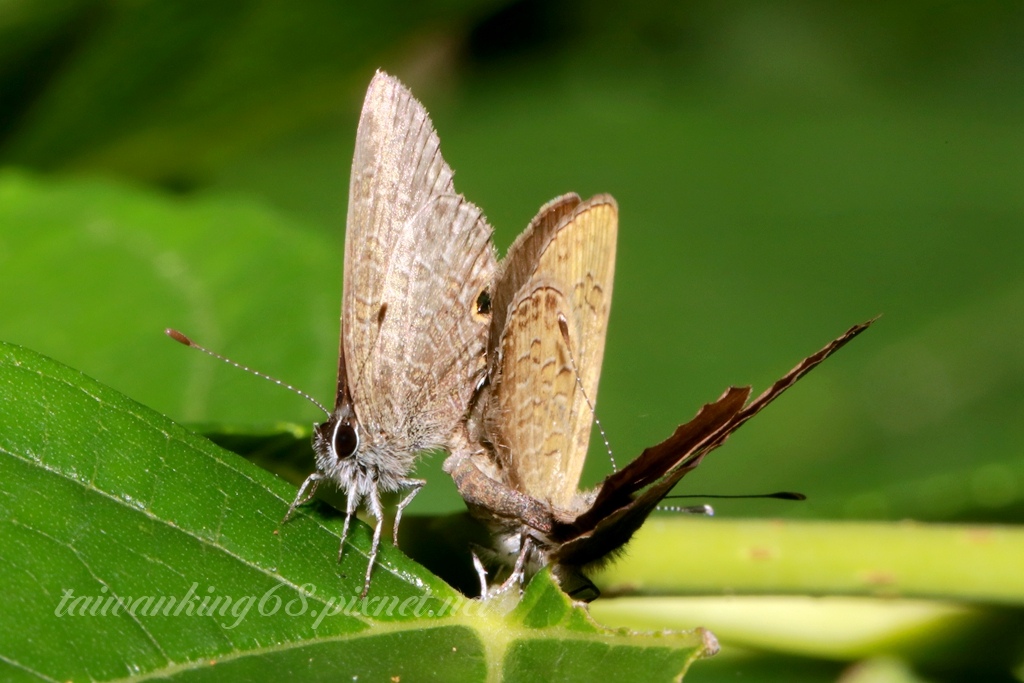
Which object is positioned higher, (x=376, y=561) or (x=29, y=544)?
(x=376, y=561)

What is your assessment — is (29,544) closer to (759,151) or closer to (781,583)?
(781,583)

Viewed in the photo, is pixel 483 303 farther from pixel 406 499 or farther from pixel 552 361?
pixel 406 499

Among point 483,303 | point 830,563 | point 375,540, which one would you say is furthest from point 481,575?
point 483,303

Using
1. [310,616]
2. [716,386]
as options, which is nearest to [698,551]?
[310,616]

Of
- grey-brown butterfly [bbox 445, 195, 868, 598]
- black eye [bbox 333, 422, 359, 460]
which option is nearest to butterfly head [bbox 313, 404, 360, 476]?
black eye [bbox 333, 422, 359, 460]

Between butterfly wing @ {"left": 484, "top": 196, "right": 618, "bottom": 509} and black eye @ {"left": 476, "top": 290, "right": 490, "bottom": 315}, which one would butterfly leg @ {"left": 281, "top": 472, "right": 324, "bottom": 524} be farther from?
black eye @ {"left": 476, "top": 290, "right": 490, "bottom": 315}
